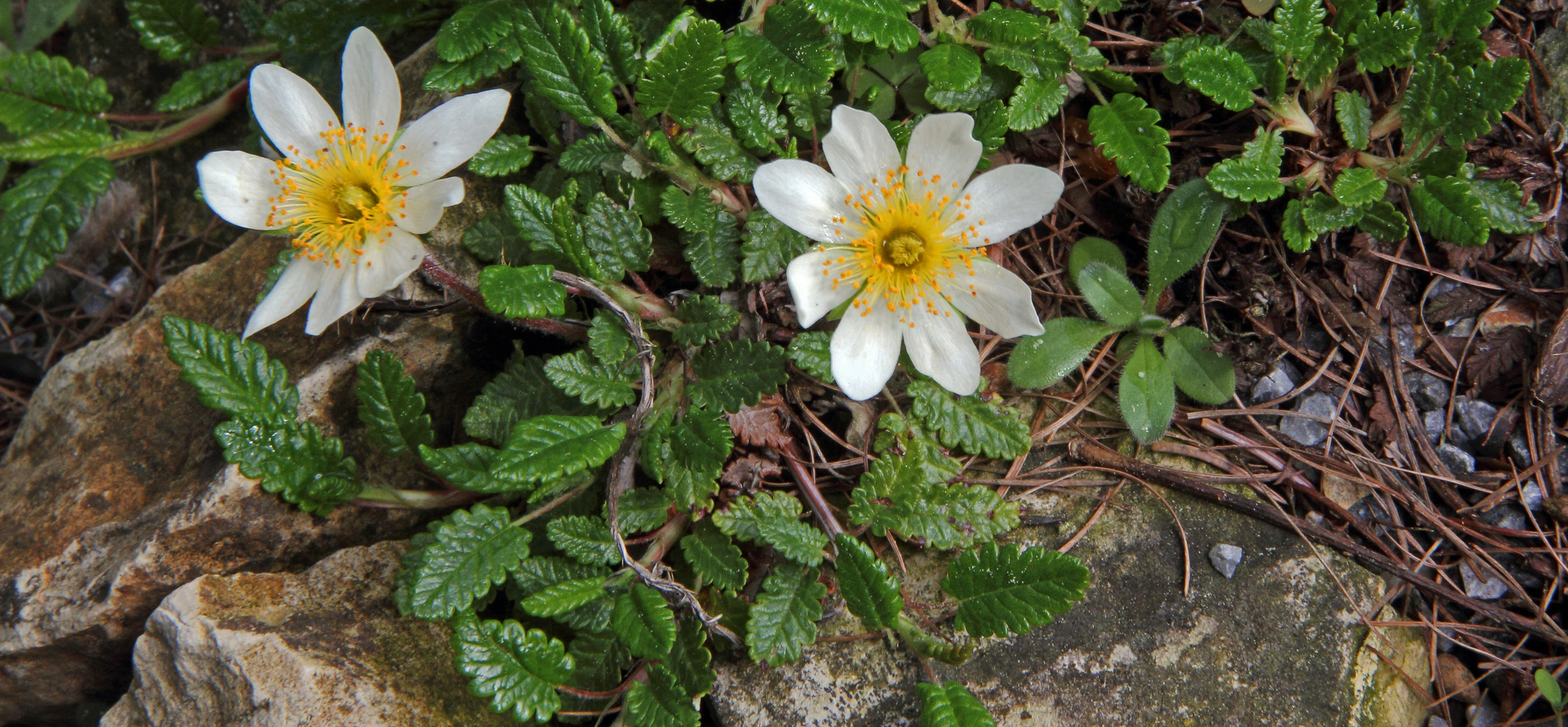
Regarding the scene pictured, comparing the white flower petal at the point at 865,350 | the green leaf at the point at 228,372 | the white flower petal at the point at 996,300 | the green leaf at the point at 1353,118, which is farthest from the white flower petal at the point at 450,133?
the green leaf at the point at 1353,118

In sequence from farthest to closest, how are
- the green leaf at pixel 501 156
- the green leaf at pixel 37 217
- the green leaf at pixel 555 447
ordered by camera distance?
the green leaf at pixel 37 217
the green leaf at pixel 501 156
the green leaf at pixel 555 447

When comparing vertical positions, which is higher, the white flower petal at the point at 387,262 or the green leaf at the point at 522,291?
the white flower petal at the point at 387,262

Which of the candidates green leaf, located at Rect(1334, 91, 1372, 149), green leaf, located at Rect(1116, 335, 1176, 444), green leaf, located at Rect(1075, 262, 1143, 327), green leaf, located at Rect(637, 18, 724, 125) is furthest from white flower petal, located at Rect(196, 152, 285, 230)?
green leaf, located at Rect(1334, 91, 1372, 149)

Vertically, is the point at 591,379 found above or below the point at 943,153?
below

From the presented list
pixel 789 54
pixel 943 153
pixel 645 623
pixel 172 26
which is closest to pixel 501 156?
pixel 789 54

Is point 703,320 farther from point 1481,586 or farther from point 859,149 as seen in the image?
point 1481,586

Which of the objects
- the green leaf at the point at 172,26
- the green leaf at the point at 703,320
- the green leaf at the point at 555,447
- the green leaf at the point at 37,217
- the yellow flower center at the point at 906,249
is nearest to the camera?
the green leaf at the point at 555,447

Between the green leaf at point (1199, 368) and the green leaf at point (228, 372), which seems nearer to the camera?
the green leaf at point (228, 372)

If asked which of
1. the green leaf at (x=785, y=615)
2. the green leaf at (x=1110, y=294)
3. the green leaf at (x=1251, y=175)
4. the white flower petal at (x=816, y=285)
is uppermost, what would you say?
the white flower petal at (x=816, y=285)

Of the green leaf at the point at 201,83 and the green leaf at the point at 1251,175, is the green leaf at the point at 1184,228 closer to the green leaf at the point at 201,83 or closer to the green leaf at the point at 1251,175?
the green leaf at the point at 1251,175
